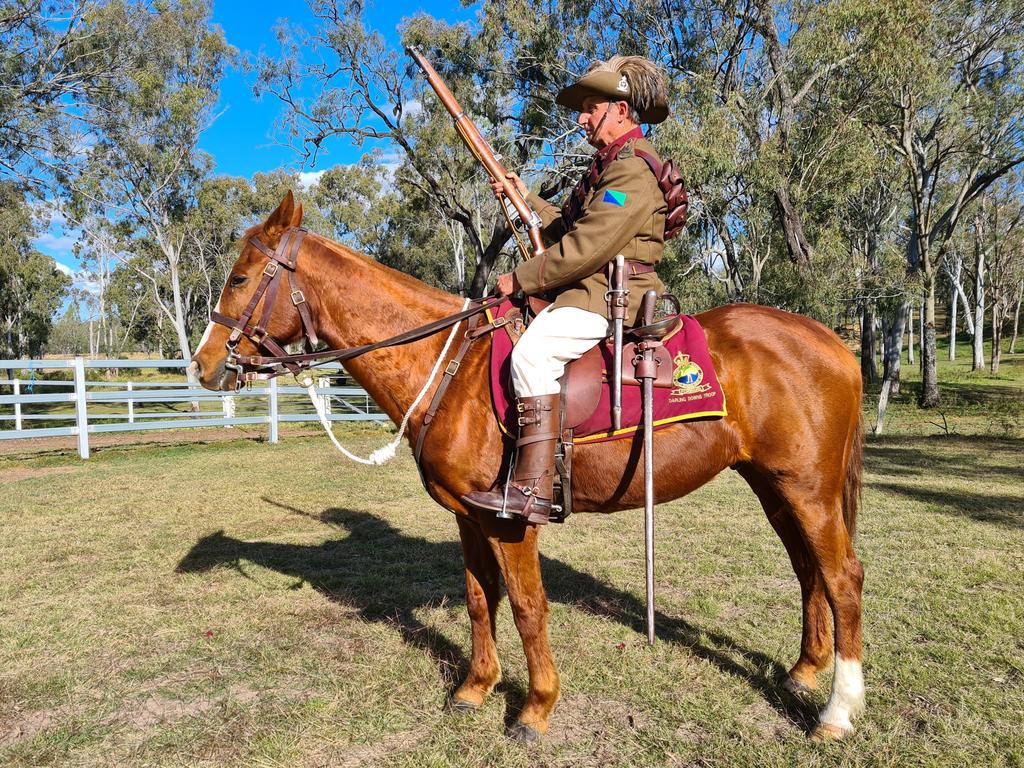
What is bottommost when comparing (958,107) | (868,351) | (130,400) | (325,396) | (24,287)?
(130,400)

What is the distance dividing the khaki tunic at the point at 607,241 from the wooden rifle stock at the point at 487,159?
68 cm

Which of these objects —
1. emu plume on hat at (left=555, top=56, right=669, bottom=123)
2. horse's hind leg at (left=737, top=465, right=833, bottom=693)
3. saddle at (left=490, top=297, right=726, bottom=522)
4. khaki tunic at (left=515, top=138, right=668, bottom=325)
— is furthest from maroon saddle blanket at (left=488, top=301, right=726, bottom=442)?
emu plume on hat at (left=555, top=56, right=669, bottom=123)

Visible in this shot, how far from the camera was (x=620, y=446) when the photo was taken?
3.29 meters

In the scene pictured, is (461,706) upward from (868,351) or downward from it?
downward

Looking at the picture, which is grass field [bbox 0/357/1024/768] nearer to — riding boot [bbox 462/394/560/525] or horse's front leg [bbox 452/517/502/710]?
horse's front leg [bbox 452/517/502/710]

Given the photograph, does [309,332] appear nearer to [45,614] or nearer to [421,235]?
[45,614]

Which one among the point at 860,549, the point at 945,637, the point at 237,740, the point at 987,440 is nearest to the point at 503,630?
the point at 237,740

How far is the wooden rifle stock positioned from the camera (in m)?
3.92

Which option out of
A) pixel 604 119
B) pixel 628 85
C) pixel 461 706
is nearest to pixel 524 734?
pixel 461 706

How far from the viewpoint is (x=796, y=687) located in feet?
12.0

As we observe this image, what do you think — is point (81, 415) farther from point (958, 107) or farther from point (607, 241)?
point (958, 107)

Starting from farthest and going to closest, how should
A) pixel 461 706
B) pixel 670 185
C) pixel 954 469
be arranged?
pixel 954 469 < pixel 461 706 < pixel 670 185

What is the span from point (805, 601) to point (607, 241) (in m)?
2.71

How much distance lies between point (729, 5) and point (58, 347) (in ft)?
423
